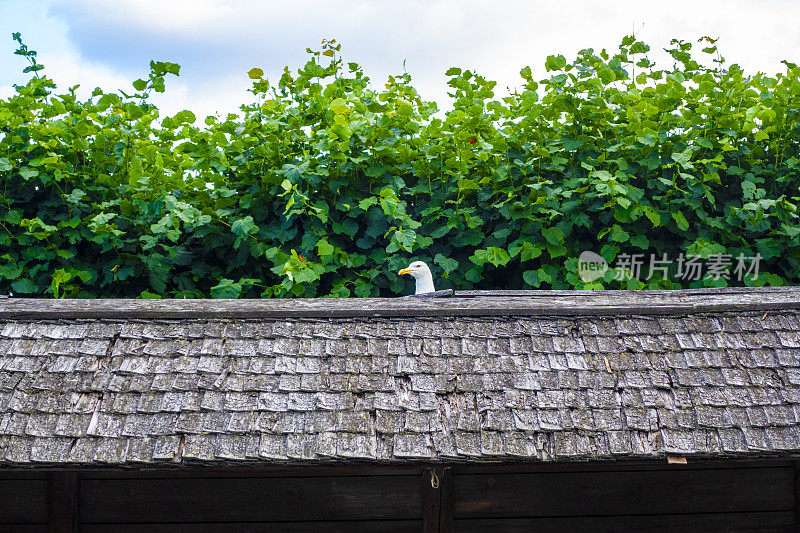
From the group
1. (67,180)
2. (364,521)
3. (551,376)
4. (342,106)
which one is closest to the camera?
(551,376)

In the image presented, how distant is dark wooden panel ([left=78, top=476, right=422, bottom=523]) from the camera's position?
3.96m

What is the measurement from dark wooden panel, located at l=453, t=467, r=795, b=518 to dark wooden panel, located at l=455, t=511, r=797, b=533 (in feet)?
0.11

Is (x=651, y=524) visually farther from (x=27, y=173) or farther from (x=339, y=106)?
(x=27, y=173)

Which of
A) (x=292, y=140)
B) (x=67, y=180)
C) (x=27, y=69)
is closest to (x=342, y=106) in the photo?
(x=292, y=140)

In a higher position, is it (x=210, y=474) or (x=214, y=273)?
(x=214, y=273)

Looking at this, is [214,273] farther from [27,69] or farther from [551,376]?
[551,376]

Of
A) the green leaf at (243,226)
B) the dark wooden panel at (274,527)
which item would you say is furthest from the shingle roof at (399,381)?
the green leaf at (243,226)

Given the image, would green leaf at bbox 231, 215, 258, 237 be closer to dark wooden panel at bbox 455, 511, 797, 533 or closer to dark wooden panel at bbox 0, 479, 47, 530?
dark wooden panel at bbox 0, 479, 47, 530

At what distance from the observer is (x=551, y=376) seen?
3680 mm

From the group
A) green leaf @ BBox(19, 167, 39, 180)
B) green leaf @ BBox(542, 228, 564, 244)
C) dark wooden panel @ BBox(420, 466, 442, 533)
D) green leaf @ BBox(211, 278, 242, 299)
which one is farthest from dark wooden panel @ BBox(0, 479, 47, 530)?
green leaf @ BBox(542, 228, 564, 244)

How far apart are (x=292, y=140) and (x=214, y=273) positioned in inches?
57.5

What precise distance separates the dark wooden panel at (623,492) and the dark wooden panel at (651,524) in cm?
3

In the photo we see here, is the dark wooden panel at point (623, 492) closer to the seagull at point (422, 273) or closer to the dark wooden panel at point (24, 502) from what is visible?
the seagull at point (422, 273)

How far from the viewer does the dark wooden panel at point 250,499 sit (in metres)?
3.96
